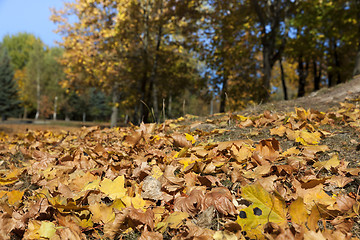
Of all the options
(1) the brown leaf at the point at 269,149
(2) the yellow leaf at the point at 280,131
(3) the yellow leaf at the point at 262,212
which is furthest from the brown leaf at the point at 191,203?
(2) the yellow leaf at the point at 280,131

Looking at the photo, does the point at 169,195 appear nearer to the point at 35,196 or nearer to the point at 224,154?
the point at 224,154

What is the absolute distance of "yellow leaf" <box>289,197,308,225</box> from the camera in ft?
3.44

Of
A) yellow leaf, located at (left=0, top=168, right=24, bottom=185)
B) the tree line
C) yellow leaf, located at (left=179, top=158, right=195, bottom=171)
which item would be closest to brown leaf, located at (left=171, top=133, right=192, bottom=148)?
yellow leaf, located at (left=179, top=158, right=195, bottom=171)

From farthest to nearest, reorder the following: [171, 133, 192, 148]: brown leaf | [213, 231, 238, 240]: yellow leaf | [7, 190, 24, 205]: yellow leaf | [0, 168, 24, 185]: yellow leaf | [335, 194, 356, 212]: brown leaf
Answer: [171, 133, 192, 148]: brown leaf, [0, 168, 24, 185]: yellow leaf, [7, 190, 24, 205]: yellow leaf, [335, 194, 356, 212]: brown leaf, [213, 231, 238, 240]: yellow leaf

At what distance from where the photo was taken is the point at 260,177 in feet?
4.82

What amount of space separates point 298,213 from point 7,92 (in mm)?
41575

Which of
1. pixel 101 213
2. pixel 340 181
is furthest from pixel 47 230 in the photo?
pixel 340 181

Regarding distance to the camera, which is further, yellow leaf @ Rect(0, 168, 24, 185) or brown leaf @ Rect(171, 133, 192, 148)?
brown leaf @ Rect(171, 133, 192, 148)

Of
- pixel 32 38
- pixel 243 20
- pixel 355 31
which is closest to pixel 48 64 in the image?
pixel 32 38

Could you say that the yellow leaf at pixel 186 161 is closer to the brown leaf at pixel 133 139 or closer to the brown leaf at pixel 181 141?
the brown leaf at pixel 181 141

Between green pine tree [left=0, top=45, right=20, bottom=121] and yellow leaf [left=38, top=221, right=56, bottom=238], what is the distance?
1495 inches

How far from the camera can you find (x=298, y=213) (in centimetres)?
106

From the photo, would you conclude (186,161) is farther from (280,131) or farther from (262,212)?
(280,131)

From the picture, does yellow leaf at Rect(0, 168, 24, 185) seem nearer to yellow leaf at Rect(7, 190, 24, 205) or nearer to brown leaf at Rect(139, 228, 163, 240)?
yellow leaf at Rect(7, 190, 24, 205)
